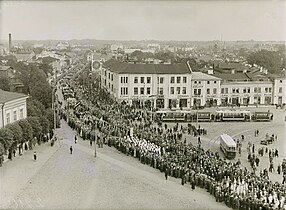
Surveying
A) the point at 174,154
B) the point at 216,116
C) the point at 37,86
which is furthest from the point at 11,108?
the point at 216,116

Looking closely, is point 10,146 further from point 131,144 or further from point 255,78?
point 255,78

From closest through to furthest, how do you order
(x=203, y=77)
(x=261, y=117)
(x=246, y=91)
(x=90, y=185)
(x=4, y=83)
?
(x=90, y=185), (x=4, y=83), (x=261, y=117), (x=203, y=77), (x=246, y=91)

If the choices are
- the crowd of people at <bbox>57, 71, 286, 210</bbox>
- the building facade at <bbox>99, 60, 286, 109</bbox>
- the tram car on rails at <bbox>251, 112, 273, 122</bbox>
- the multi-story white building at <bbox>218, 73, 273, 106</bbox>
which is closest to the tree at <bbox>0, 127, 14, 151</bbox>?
the crowd of people at <bbox>57, 71, 286, 210</bbox>

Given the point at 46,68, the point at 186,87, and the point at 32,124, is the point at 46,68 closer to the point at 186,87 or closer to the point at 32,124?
the point at 186,87

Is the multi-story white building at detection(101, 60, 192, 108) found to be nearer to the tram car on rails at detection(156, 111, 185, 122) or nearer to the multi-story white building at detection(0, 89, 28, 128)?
the tram car on rails at detection(156, 111, 185, 122)

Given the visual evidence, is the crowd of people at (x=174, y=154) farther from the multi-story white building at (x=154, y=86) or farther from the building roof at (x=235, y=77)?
the building roof at (x=235, y=77)

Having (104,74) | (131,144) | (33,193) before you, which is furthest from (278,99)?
(33,193)
